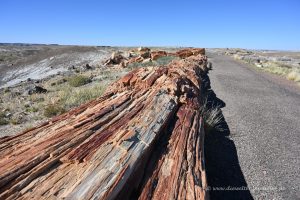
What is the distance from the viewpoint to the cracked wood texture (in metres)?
3.79

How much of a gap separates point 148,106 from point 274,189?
8.70ft

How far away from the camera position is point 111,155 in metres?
4.33

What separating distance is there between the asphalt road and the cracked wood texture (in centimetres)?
69

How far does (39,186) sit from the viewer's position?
382 centimetres

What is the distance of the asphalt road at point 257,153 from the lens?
552 cm

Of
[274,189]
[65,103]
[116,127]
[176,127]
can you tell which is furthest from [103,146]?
[65,103]

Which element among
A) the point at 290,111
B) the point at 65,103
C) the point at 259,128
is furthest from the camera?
the point at 65,103

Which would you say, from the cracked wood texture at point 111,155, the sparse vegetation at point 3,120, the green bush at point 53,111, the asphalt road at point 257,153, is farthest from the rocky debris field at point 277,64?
the cracked wood texture at point 111,155

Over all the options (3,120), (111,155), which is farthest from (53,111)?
(111,155)

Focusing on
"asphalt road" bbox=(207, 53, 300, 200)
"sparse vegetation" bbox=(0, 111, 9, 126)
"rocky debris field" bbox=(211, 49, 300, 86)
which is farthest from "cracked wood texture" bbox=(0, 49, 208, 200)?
"rocky debris field" bbox=(211, 49, 300, 86)

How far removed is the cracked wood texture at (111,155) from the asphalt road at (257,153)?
2.26 ft

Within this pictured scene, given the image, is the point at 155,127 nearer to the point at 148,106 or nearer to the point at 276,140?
the point at 148,106

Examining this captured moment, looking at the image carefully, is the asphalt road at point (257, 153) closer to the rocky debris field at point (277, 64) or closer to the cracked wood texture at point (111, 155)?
the cracked wood texture at point (111, 155)

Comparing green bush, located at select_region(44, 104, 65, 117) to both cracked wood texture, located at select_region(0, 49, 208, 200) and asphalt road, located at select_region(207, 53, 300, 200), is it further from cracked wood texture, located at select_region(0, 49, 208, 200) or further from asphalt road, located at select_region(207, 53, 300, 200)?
asphalt road, located at select_region(207, 53, 300, 200)
